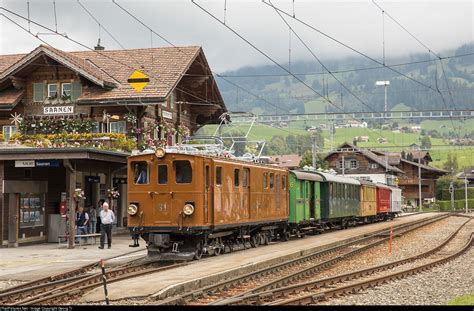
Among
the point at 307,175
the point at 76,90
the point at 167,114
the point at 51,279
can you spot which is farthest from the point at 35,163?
the point at 167,114

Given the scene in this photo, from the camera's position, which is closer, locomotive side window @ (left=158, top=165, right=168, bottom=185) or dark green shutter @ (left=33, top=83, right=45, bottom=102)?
locomotive side window @ (left=158, top=165, right=168, bottom=185)

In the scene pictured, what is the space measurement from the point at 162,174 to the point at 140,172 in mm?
714

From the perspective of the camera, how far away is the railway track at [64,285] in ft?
40.8

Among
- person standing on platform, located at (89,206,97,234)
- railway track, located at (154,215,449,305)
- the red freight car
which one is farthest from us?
the red freight car

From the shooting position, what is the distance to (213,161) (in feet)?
61.5

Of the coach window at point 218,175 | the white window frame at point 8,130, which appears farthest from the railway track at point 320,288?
the white window frame at point 8,130

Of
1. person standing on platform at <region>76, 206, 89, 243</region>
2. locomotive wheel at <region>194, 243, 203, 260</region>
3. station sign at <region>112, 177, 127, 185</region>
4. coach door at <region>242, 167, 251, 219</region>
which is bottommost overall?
locomotive wheel at <region>194, 243, 203, 260</region>

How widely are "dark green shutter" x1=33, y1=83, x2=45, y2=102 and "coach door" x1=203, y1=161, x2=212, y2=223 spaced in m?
18.1

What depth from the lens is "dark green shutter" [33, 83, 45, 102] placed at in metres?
34.2

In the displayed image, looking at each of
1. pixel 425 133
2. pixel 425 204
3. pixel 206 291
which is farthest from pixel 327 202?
pixel 425 133

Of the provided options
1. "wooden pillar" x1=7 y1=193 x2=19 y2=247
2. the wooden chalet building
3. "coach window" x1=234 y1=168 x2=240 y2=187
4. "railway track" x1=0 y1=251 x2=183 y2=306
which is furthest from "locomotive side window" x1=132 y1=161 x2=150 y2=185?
the wooden chalet building

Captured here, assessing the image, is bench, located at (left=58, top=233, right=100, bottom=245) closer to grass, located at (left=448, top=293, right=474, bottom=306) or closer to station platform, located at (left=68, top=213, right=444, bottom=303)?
station platform, located at (left=68, top=213, right=444, bottom=303)

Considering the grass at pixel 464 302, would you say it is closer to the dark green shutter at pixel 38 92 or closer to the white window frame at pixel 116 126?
the white window frame at pixel 116 126

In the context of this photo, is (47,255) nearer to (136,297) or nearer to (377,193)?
(136,297)
